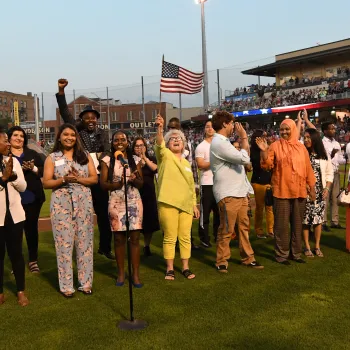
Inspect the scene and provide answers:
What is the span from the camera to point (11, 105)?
99938mm

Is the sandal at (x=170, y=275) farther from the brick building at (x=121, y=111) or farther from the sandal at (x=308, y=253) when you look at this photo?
the brick building at (x=121, y=111)

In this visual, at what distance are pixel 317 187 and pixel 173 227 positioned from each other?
2363 millimetres

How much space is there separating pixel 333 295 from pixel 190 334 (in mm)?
1750

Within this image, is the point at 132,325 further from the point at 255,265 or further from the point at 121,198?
the point at 255,265

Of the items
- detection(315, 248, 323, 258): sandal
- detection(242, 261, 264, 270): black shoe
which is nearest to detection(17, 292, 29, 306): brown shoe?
detection(242, 261, 264, 270): black shoe

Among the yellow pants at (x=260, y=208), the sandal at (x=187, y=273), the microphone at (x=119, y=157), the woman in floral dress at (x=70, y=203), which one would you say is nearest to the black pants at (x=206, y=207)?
the yellow pants at (x=260, y=208)

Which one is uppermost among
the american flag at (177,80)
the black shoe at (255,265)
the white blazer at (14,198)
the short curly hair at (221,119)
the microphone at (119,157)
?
the american flag at (177,80)

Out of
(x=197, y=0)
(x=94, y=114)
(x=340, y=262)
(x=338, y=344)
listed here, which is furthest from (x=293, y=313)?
(x=197, y=0)

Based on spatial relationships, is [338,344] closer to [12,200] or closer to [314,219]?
[314,219]

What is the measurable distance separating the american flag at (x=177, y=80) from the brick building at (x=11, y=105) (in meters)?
86.4

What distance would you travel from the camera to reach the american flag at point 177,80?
31.1ft

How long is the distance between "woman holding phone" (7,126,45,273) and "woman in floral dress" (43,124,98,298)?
34.9 inches

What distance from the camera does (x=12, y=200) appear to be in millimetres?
4328

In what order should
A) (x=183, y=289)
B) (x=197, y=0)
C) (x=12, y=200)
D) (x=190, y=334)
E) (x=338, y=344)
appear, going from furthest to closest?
(x=197, y=0) → (x=183, y=289) → (x=12, y=200) → (x=190, y=334) → (x=338, y=344)
